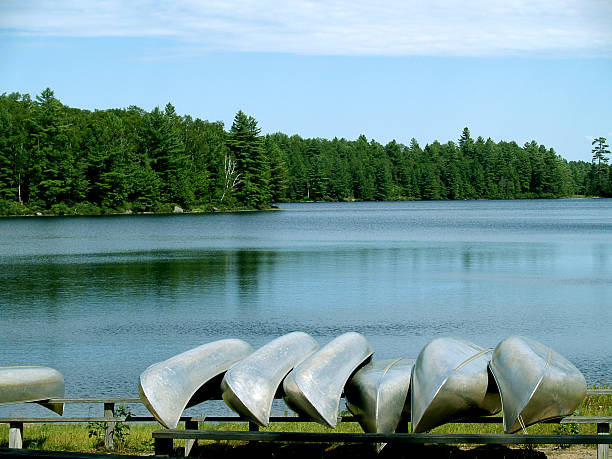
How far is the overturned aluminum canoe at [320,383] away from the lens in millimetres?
5312

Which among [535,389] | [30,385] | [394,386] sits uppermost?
[535,389]

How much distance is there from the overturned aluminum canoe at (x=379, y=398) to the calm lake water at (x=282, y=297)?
246 inches

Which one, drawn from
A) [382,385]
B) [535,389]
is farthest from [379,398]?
[535,389]

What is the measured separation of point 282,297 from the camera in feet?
81.3

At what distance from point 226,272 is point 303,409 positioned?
2698 cm

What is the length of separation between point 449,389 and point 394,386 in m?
0.51

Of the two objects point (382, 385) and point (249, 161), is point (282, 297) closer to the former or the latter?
point (382, 385)

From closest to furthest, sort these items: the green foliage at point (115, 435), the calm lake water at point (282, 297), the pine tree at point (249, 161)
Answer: the green foliage at point (115, 435)
the calm lake water at point (282, 297)
the pine tree at point (249, 161)

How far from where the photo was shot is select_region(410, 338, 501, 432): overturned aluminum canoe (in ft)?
17.2

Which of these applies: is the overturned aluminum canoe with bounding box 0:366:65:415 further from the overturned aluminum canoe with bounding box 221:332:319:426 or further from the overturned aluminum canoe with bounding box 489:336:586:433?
the overturned aluminum canoe with bounding box 489:336:586:433

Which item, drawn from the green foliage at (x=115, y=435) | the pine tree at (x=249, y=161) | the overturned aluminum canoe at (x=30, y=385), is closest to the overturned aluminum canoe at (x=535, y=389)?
the overturned aluminum canoe at (x=30, y=385)

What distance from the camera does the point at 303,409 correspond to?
17.7 ft

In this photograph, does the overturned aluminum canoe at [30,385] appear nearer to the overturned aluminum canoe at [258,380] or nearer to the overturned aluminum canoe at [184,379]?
the overturned aluminum canoe at [184,379]

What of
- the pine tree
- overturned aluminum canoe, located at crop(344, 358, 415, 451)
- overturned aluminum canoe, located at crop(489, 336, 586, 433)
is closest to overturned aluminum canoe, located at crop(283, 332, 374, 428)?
overturned aluminum canoe, located at crop(344, 358, 415, 451)
